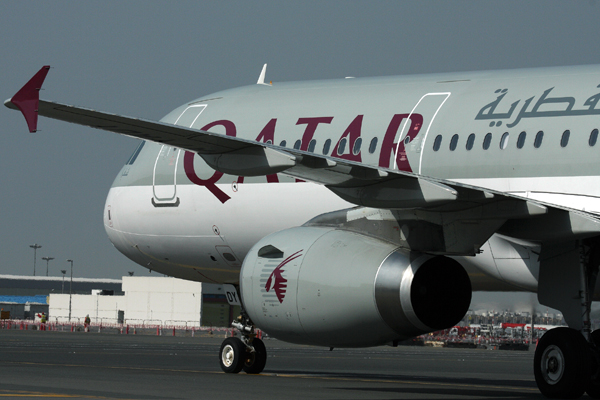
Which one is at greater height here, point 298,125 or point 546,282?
point 298,125

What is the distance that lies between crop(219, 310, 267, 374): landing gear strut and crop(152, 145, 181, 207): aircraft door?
9.02 ft

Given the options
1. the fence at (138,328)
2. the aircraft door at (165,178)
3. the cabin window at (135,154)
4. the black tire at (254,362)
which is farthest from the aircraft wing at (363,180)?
the fence at (138,328)

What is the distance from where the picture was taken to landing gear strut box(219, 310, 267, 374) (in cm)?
1977

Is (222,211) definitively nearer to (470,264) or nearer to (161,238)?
(161,238)

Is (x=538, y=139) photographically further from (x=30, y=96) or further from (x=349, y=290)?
(x=30, y=96)

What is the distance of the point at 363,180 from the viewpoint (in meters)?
11.1

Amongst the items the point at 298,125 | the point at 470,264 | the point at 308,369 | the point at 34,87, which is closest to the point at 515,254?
the point at 470,264

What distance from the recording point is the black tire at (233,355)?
19.8m

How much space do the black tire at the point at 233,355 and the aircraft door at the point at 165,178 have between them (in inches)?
122

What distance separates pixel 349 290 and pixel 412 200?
1.99 metres

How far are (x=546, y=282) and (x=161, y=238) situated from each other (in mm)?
8845

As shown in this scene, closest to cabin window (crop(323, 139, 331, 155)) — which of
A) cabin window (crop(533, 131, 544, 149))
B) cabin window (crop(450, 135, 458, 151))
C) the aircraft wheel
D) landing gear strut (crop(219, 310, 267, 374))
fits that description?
cabin window (crop(450, 135, 458, 151))

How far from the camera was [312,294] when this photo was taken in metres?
12.8

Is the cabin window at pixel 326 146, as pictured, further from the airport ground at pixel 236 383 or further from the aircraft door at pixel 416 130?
the airport ground at pixel 236 383
